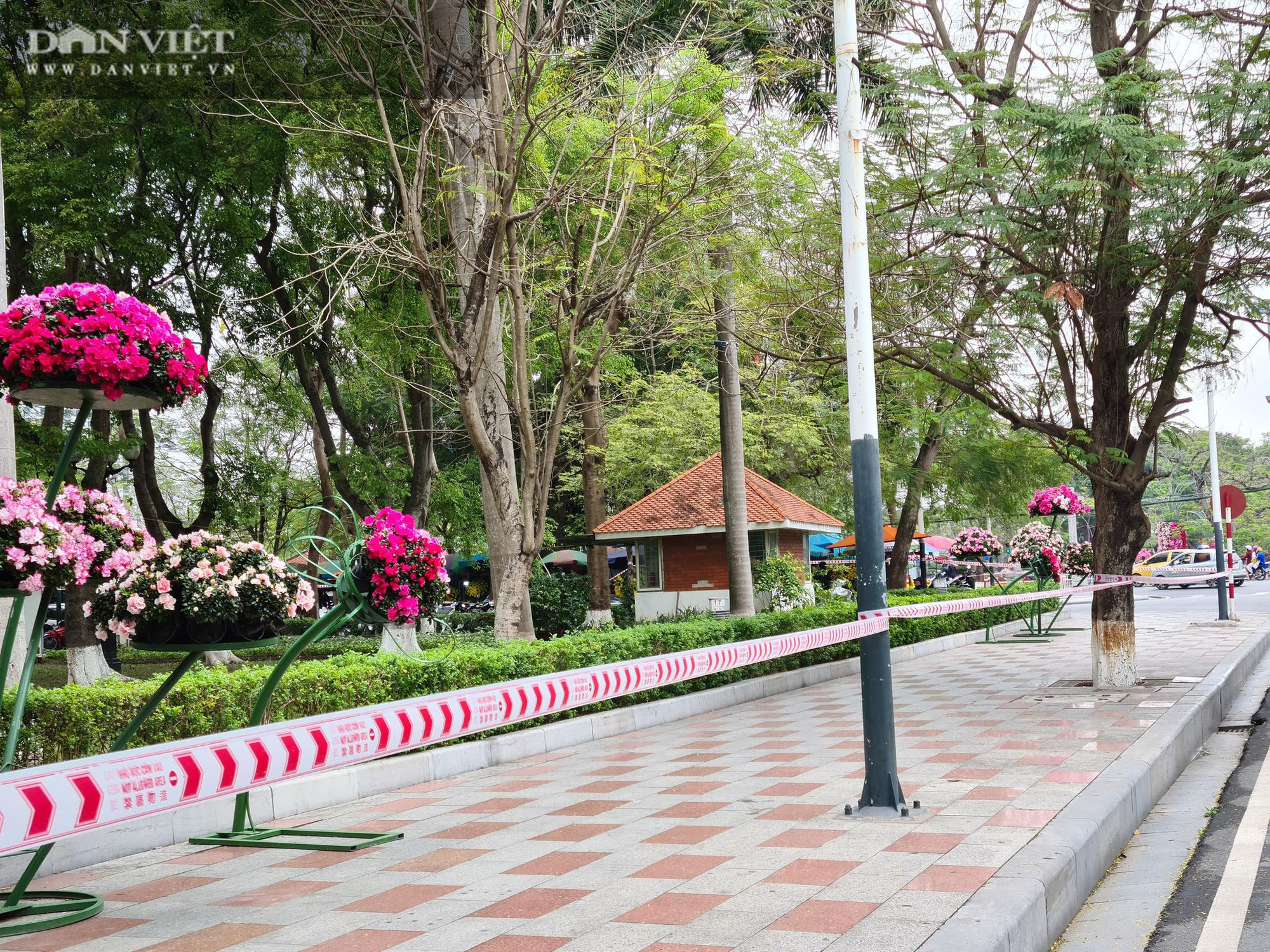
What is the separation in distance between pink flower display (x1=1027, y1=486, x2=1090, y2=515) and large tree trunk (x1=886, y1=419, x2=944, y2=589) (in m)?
2.78

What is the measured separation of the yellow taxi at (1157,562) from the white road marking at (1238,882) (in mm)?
50018

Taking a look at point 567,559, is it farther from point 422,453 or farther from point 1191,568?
point 1191,568

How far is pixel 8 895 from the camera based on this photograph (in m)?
5.73

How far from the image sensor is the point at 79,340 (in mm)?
5422

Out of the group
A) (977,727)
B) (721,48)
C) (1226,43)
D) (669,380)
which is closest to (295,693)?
(977,727)

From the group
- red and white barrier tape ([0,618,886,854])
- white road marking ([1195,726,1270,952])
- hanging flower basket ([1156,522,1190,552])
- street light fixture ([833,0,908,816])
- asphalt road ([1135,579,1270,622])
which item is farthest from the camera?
hanging flower basket ([1156,522,1190,552])

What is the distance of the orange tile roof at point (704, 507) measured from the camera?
26.8 m

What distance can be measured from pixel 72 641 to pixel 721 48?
48.5ft

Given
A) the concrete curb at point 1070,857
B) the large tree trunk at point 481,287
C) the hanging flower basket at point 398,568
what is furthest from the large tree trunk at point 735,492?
the hanging flower basket at point 398,568

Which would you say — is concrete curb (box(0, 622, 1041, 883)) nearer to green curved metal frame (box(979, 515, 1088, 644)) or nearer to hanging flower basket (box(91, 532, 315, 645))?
hanging flower basket (box(91, 532, 315, 645))

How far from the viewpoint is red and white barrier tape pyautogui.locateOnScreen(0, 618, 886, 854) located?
11.1 feet

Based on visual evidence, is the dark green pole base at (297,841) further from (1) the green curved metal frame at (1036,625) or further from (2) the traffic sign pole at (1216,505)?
(2) the traffic sign pole at (1216,505)

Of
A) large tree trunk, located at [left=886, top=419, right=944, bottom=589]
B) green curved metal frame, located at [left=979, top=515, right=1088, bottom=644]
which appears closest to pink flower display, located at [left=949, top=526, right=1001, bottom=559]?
green curved metal frame, located at [left=979, top=515, right=1088, bottom=644]

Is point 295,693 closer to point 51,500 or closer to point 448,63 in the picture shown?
point 51,500
